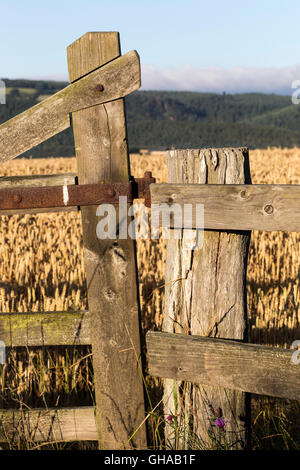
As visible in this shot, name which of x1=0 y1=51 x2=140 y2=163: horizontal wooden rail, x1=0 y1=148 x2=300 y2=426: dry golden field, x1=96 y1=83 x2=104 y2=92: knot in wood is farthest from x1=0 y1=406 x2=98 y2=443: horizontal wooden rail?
x1=96 y1=83 x2=104 y2=92: knot in wood

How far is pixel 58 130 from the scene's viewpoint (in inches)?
107

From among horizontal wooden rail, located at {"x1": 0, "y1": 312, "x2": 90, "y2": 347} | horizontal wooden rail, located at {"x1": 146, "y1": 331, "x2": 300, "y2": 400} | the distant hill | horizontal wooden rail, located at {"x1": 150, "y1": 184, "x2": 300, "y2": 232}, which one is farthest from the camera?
the distant hill

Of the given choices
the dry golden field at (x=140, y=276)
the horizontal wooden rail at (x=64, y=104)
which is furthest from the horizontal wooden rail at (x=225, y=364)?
the dry golden field at (x=140, y=276)

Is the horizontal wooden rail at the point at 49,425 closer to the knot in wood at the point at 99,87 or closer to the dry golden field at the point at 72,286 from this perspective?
the dry golden field at the point at 72,286

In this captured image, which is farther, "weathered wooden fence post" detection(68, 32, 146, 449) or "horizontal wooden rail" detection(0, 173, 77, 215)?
"horizontal wooden rail" detection(0, 173, 77, 215)

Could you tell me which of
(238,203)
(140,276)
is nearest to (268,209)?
(238,203)

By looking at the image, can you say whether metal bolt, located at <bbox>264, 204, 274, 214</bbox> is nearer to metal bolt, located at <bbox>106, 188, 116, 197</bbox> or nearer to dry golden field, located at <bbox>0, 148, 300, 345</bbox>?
metal bolt, located at <bbox>106, 188, 116, 197</bbox>

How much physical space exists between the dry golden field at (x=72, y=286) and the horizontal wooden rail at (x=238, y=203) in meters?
0.89

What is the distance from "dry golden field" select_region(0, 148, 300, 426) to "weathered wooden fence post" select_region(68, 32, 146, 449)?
0.25 meters

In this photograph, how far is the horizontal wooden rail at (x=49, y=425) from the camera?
3.10 meters

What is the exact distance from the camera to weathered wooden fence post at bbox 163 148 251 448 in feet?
8.93

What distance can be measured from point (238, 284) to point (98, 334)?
2.68 feet

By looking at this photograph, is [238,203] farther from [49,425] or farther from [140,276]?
[140,276]
